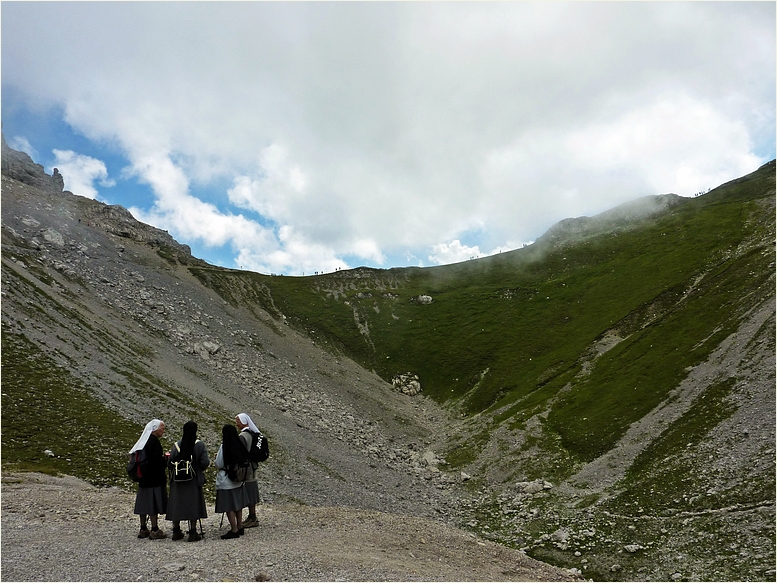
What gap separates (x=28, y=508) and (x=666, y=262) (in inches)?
4667

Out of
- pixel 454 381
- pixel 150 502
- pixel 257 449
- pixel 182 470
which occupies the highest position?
pixel 257 449

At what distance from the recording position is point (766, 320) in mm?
52250

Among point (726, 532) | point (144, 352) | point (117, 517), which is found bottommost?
point (726, 532)

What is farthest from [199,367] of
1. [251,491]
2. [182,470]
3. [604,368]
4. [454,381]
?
[604,368]

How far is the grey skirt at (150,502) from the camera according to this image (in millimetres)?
15258

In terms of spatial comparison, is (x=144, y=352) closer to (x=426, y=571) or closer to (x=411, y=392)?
(x=411, y=392)

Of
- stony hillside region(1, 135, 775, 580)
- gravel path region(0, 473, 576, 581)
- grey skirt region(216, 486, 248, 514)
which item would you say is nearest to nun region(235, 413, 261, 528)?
grey skirt region(216, 486, 248, 514)

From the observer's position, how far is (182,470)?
50.8ft

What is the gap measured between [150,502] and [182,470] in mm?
1492

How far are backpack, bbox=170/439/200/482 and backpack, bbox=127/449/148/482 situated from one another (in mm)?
962

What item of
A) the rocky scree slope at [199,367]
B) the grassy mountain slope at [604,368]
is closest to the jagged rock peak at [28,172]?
the rocky scree slope at [199,367]

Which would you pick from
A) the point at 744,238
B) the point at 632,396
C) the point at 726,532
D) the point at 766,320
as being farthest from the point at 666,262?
the point at 726,532

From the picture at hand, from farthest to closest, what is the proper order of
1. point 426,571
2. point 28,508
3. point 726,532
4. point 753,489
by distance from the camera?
1. point 753,489
2. point 726,532
3. point 28,508
4. point 426,571

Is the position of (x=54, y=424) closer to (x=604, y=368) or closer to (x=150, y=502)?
(x=150, y=502)
